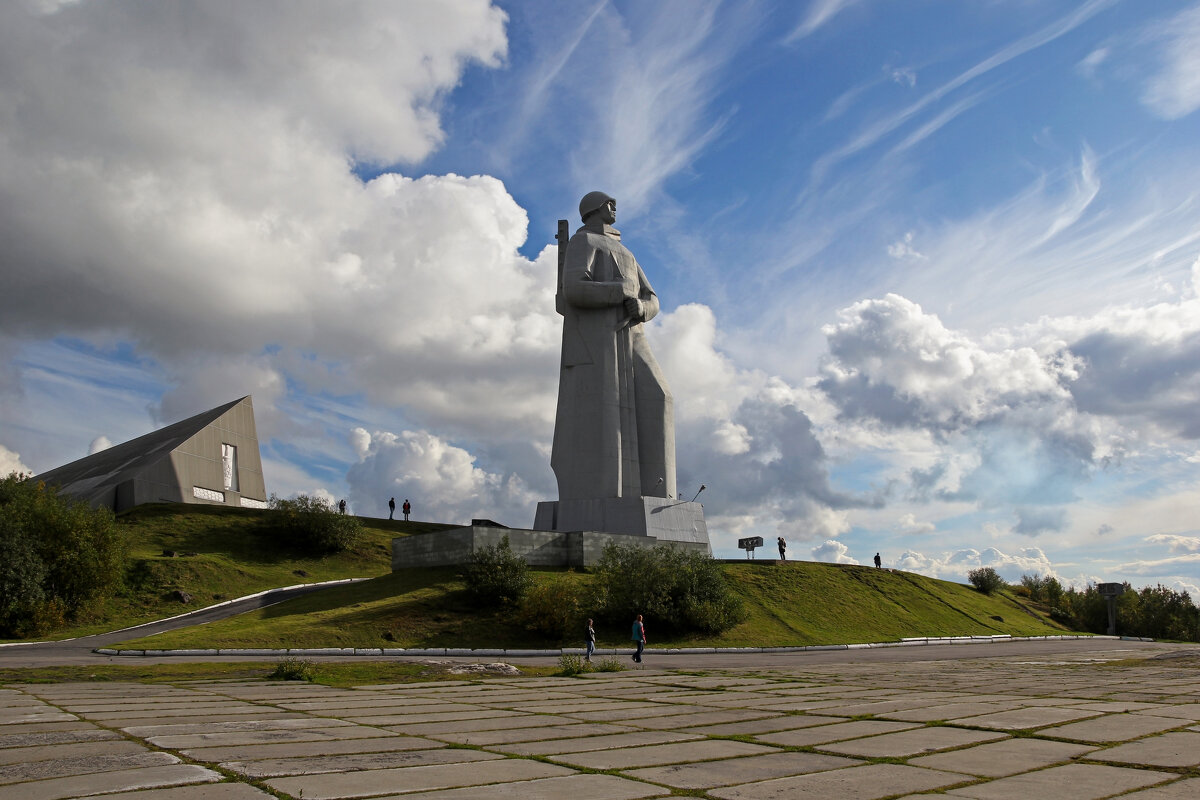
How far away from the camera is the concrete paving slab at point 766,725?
246 inches

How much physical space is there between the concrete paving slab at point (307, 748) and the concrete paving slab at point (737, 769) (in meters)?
1.63

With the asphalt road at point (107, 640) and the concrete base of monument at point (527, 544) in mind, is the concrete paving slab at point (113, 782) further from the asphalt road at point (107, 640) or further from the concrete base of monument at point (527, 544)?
the concrete base of monument at point (527, 544)

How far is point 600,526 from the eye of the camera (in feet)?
85.5

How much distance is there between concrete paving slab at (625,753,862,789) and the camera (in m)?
4.47

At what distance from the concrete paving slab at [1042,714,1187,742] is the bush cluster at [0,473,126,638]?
80.0 feet

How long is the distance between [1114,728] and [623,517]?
2024 centimetres

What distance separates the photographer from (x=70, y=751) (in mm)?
5008

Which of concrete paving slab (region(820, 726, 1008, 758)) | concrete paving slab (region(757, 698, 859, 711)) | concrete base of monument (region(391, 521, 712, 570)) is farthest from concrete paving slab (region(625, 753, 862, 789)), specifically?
concrete base of monument (region(391, 521, 712, 570))

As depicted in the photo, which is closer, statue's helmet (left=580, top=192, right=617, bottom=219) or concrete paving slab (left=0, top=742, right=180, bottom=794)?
concrete paving slab (left=0, top=742, right=180, bottom=794)

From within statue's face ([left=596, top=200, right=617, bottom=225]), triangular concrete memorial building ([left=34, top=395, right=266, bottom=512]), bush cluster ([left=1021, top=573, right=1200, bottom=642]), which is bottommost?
bush cluster ([left=1021, top=573, right=1200, bottom=642])

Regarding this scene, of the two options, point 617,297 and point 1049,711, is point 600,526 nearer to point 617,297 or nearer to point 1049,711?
point 617,297

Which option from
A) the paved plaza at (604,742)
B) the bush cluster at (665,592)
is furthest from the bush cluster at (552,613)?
the paved plaza at (604,742)

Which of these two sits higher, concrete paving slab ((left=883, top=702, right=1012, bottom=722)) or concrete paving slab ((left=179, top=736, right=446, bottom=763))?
concrete paving slab ((left=179, top=736, right=446, bottom=763))

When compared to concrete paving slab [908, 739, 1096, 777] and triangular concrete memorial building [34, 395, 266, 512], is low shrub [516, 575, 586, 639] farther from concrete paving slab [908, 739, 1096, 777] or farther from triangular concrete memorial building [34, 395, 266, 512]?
triangular concrete memorial building [34, 395, 266, 512]
